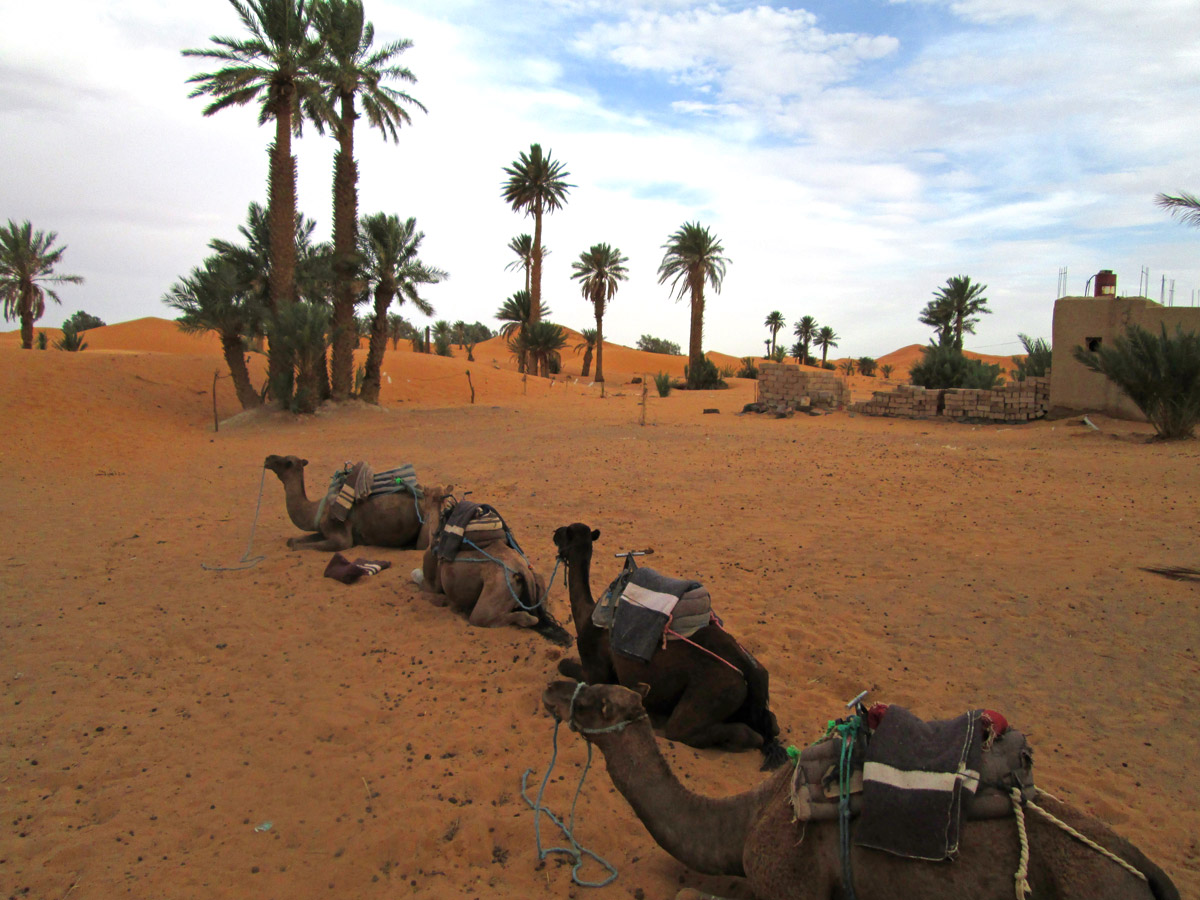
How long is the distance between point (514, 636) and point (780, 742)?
91.5 inches

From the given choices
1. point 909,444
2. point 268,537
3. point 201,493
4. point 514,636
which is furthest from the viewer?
point 909,444

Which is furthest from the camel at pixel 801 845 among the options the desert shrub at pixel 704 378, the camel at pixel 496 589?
the desert shrub at pixel 704 378

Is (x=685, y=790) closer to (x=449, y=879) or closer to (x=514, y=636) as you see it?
(x=449, y=879)

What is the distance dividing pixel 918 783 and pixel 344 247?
85.6ft

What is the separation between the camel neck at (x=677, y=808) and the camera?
8.79ft

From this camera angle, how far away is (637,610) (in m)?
3.97

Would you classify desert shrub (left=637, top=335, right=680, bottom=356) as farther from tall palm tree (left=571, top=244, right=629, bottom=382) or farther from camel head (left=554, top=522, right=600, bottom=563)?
camel head (left=554, top=522, right=600, bottom=563)

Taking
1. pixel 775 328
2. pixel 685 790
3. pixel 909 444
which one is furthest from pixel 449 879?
pixel 775 328

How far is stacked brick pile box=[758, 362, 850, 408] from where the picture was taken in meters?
25.6

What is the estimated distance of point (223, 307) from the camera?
22.2m

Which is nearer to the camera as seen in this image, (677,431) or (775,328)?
(677,431)

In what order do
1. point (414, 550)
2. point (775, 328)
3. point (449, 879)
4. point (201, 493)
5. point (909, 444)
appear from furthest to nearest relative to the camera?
point (775, 328), point (909, 444), point (201, 493), point (414, 550), point (449, 879)

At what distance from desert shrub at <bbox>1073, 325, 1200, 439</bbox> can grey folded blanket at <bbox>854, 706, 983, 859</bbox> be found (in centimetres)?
1532

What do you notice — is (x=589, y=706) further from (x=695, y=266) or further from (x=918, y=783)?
(x=695, y=266)
